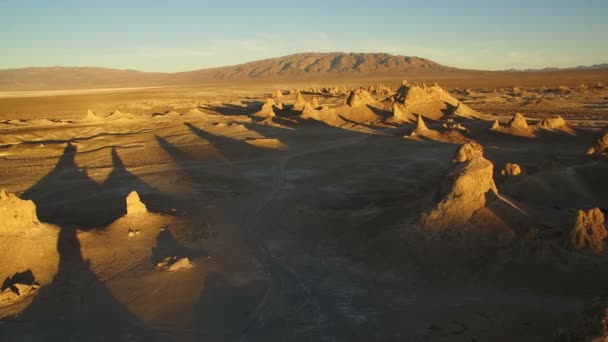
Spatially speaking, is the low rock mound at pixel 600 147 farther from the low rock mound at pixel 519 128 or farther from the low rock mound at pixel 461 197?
the low rock mound at pixel 519 128

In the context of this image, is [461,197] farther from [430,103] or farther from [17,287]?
[430,103]

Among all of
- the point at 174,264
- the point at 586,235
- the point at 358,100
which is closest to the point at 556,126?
the point at 358,100

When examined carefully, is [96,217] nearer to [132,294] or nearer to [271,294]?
[132,294]

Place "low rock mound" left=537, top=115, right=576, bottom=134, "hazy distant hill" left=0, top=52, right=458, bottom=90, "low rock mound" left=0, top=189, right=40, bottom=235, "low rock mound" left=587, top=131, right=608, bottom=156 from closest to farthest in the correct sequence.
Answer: "low rock mound" left=0, top=189, right=40, bottom=235, "low rock mound" left=587, top=131, right=608, bottom=156, "low rock mound" left=537, top=115, right=576, bottom=134, "hazy distant hill" left=0, top=52, right=458, bottom=90

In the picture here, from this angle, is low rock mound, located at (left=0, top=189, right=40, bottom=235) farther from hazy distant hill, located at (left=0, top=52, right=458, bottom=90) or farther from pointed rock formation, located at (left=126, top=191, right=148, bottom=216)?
hazy distant hill, located at (left=0, top=52, right=458, bottom=90)

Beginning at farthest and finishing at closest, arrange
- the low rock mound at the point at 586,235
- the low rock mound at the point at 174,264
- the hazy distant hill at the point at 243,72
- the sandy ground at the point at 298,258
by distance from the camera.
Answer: the hazy distant hill at the point at 243,72
the low rock mound at the point at 174,264
the low rock mound at the point at 586,235
the sandy ground at the point at 298,258

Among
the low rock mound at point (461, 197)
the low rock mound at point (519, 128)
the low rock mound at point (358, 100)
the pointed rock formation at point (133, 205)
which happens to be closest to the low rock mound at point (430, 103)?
the low rock mound at point (358, 100)

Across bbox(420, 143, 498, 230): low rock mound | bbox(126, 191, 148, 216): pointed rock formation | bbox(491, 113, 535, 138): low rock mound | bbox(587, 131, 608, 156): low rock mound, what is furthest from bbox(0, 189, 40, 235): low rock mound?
bbox(491, 113, 535, 138): low rock mound
